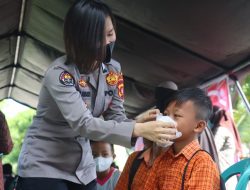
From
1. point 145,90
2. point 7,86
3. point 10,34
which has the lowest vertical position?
point 145,90

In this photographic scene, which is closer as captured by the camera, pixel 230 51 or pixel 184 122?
pixel 184 122

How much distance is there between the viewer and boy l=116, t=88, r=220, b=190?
6.22ft

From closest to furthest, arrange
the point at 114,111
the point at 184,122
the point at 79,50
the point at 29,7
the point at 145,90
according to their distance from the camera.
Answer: the point at 79,50 → the point at 114,111 → the point at 184,122 → the point at 29,7 → the point at 145,90

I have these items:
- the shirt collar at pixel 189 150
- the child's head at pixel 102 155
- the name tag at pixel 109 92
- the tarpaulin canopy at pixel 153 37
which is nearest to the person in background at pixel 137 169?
the shirt collar at pixel 189 150

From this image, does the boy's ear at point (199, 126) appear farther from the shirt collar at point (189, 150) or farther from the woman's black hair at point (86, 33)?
the woman's black hair at point (86, 33)

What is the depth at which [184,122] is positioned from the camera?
2.09 m

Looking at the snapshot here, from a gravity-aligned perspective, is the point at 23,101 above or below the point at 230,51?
above

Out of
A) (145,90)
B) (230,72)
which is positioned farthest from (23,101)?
(230,72)

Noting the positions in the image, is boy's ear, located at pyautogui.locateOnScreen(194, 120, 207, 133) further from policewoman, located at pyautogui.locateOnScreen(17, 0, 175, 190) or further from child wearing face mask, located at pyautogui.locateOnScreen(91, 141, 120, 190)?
child wearing face mask, located at pyautogui.locateOnScreen(91, 141, 120, 190)

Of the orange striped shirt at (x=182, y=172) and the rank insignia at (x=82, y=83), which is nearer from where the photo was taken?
the rank insignia at (x=82, y=83)

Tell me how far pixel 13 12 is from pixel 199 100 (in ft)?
7.67

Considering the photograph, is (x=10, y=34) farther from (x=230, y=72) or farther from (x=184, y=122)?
(x=184, y=122)

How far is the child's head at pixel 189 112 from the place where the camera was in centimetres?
210

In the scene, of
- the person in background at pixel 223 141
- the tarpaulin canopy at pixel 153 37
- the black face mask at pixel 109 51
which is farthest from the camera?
the person in background at pixel 223 141
